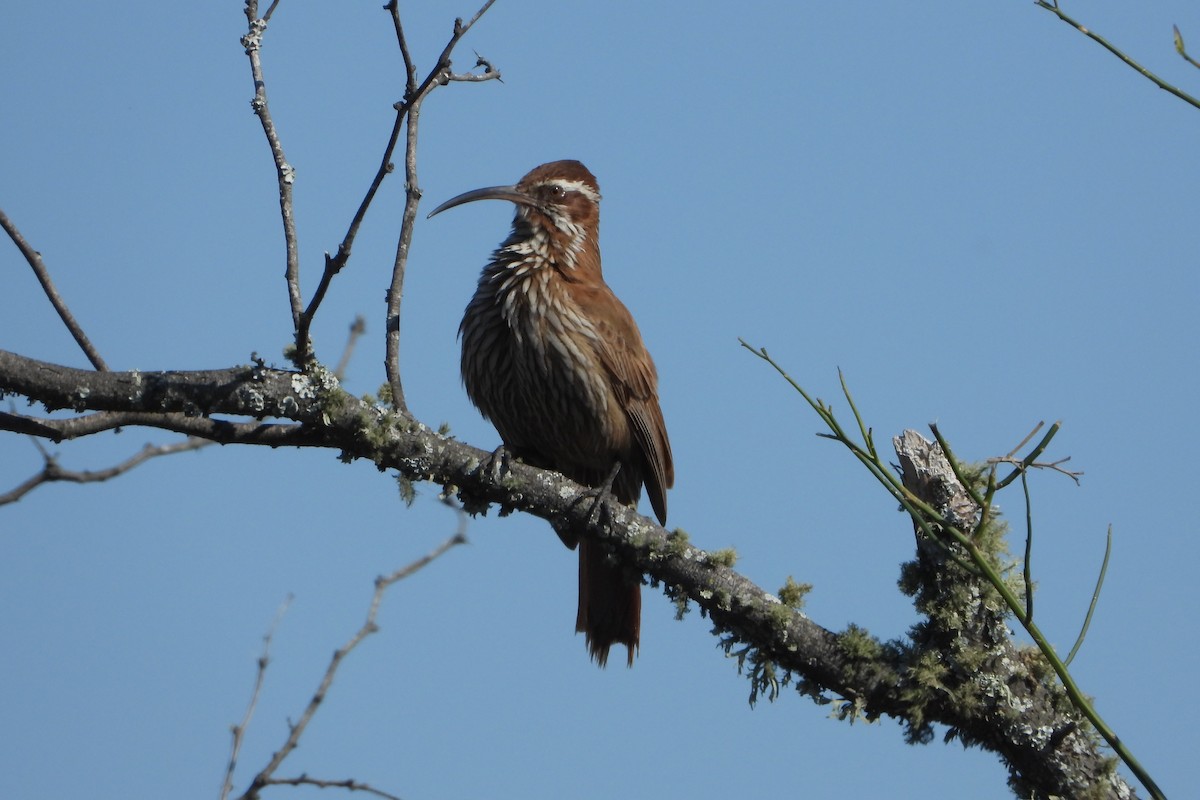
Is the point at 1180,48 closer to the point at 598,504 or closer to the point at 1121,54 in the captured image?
the point at 1121,54

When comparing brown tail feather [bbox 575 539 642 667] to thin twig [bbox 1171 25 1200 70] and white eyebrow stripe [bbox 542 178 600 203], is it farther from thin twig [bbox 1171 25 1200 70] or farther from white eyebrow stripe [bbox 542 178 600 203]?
thin twig [bbox 1171 25 1200 70]

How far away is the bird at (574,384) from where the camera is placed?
4.74 m

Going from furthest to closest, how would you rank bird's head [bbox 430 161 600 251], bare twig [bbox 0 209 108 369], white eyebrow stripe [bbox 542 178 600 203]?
white eyebrow stripe [bbox 542 178 600 203] → bird's head [bbox 430 161 600 251] → bare twig [bbox 0 209 108 369]

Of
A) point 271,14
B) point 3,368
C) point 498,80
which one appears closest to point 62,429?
point 3,368

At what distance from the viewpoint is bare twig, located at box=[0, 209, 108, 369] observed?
3506mm

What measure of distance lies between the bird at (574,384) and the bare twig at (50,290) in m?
1.65

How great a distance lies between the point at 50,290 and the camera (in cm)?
356

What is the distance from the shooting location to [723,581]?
351cm

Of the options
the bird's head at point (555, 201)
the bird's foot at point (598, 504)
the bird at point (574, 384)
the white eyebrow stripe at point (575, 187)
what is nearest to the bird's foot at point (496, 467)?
the bird's foot at point (598, 504)

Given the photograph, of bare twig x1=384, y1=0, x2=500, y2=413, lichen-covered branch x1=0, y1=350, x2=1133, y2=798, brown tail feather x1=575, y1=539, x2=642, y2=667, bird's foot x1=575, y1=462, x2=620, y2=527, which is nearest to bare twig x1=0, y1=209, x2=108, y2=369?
lichen-covered branch x1=0, y1=350, x2=1133, y2=798

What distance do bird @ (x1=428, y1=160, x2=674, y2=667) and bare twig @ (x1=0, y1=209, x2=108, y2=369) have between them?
1649 mm

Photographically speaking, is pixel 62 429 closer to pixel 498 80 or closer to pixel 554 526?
pixel 554 526

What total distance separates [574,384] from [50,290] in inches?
74.9

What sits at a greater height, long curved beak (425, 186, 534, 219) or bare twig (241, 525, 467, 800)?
long curved beak (425, 186, 534, 219)
